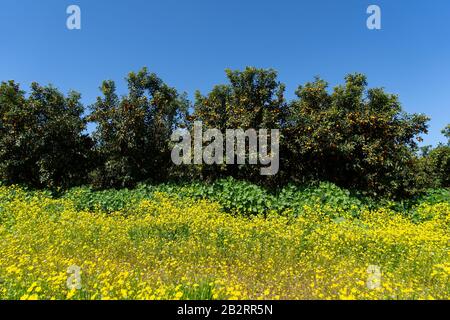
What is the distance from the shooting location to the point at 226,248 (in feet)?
23.6

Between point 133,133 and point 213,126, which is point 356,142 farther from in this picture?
point 133,133

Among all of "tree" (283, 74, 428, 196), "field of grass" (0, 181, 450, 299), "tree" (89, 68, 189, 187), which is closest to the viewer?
"field of grass" (0, 181, 450, 299)

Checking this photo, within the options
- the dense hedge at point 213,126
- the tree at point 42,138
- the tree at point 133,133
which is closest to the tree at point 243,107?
the dense hedge at point 213,126

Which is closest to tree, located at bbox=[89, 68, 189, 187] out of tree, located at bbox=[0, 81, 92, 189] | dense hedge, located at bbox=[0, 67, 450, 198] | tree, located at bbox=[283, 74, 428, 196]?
dense hedge, located at bbox=[0, 67, 450, 198]

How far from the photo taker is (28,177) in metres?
14.3

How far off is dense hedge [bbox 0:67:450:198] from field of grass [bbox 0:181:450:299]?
1271 millimetres

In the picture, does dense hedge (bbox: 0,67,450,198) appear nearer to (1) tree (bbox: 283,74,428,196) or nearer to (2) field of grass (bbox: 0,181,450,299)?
(1) tree (bbox: 283,74,428,196)

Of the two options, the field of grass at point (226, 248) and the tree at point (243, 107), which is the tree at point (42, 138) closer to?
the field of grass at point (226, 248)

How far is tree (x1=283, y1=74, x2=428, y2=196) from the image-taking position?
456 inches

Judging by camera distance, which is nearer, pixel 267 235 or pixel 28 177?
pixel 267 235
